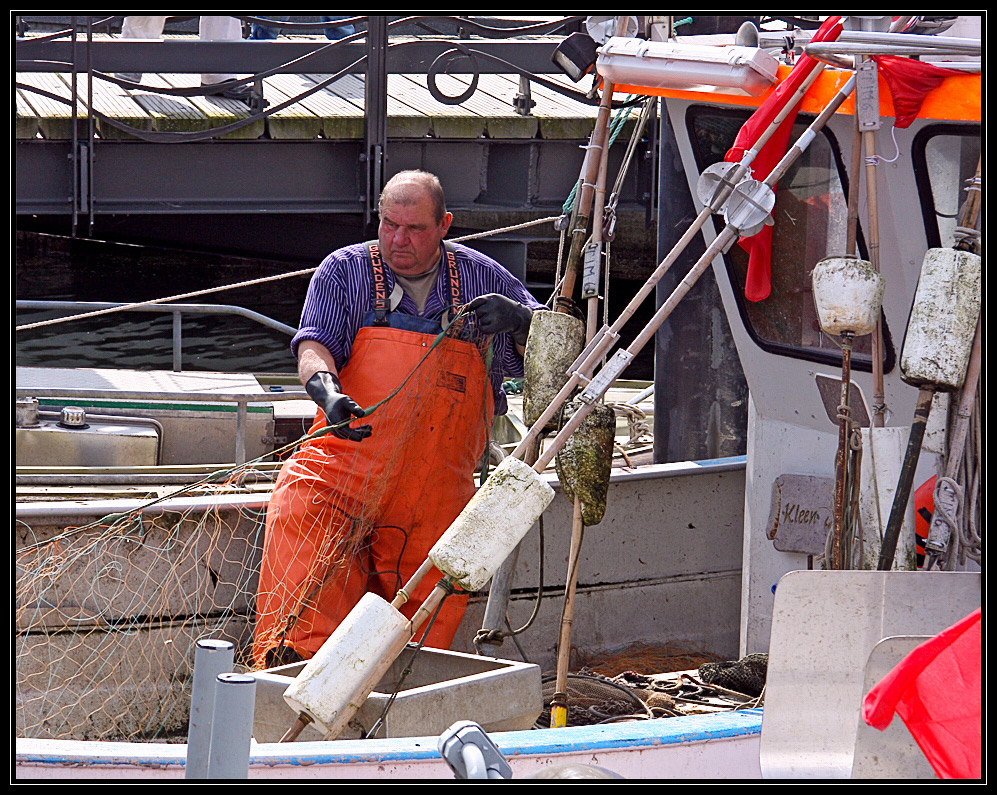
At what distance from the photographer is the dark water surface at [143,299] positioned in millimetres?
12031

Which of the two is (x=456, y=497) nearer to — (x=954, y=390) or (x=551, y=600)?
(x=551, y=600)

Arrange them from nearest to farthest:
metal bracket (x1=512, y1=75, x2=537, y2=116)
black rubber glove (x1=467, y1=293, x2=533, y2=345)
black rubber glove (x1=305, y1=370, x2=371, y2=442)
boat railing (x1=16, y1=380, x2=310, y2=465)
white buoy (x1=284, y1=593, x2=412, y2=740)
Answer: white buoy (x1=284, y1=593, x2=412, y2=740), black rubber glove (x1=305, y1=370, x2=371, y2=442), black rubber glove (x1=467, y1=293, x2=533, y2=345), boat railing (x1=16, y1=380, x2=310, y2=465), metal bracket (x1=512, y1=75, x2=537, y2=116)

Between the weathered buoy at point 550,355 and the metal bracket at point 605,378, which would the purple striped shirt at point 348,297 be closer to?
the weathered buoy at point 550,355

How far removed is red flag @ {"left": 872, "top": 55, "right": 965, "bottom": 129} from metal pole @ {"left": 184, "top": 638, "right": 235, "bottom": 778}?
7.88ft

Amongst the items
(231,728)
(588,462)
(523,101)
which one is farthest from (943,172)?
(523,101)

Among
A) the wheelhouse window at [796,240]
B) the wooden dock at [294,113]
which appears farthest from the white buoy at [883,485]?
the wooden dock at [294,113]

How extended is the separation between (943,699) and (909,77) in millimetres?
1859

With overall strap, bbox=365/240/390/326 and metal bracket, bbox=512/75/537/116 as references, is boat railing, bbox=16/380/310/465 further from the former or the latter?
metal bracket, bbox=512/75/537/116

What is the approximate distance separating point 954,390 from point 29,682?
136 inches

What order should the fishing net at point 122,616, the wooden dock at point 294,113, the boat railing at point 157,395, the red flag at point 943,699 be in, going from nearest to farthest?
the red flag at point 943,699 → the fishing net at point 122,616 → the boat railing at point 157,395 → the wooden dock at point 294,113

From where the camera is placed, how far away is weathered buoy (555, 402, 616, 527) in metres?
3.51

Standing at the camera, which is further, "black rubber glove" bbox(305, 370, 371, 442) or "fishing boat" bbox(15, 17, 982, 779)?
"black rubber glove" bbox(305, 370, 371, 442)

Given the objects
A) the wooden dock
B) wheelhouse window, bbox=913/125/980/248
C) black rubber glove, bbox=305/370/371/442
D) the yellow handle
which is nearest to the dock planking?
the wooden dock

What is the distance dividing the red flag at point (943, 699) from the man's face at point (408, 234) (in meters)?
2.46
